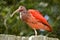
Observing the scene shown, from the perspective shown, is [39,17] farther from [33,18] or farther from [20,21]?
[20,21]

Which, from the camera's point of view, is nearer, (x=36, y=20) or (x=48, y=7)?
(x=36, y=20)

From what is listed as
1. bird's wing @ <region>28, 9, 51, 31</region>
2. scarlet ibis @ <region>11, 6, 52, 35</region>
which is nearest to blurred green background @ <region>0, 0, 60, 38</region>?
scarlet ibis @ <region>11, 6, 52, 35</region>

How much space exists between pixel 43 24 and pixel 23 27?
0.87 m

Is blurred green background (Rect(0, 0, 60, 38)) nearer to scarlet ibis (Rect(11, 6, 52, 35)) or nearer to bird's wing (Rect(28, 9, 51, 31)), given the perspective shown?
scarlet ibis (Rect(11, 6, 52, 35))

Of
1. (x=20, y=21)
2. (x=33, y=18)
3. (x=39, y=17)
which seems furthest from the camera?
(x=20, y=21)

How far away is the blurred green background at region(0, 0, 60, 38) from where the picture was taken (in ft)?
13.8

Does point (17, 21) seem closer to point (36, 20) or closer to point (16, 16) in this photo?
point (16, 16)

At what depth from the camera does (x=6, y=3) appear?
4547mm

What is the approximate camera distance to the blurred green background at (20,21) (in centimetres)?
420

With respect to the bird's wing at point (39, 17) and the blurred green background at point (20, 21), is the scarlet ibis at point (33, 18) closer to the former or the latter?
the bird's wing at point (39, 17)

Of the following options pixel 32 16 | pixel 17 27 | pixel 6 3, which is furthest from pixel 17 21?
pixel 32 16

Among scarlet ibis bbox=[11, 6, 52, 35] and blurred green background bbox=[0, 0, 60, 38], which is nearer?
scarlet ibis bbox=[11, 6, 52, 35]

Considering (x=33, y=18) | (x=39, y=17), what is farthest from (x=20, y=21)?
(x=39, y=17)

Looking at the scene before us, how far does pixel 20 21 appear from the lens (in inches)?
167
